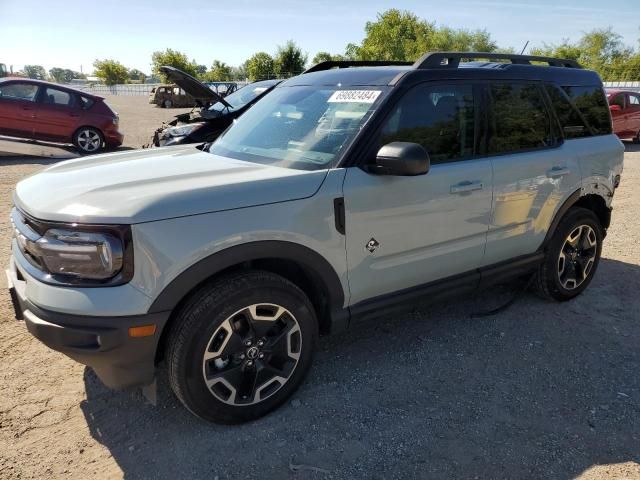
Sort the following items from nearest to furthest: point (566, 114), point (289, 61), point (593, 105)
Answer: point (566, 114)
point (593, 105)
point (289, 61)

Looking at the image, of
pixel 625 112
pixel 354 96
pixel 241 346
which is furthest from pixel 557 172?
pixel 625 112

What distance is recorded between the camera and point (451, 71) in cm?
321

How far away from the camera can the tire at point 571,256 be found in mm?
3996

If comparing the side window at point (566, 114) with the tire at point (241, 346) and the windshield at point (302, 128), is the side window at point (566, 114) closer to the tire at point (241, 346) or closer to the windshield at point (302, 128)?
the windshield at point (302, 128)

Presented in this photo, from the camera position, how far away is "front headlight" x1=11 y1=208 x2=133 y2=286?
2143 millimetres

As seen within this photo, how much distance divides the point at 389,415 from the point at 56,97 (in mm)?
11620

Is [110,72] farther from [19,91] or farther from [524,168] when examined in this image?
[524,168]

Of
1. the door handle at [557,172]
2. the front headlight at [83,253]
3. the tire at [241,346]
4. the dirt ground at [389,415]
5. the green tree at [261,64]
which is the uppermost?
the green tree at [261,64]

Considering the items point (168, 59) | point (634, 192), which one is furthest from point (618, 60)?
point (634, 192)

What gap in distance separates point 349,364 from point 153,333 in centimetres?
144

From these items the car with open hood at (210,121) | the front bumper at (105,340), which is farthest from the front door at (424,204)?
→ the car with open hood at (210,121)

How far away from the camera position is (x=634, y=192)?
8531 mm

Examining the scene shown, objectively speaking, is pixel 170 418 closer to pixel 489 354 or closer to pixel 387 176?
pixel 387 176

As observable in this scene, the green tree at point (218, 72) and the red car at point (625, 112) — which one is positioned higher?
the green tree at point (218, 72)
